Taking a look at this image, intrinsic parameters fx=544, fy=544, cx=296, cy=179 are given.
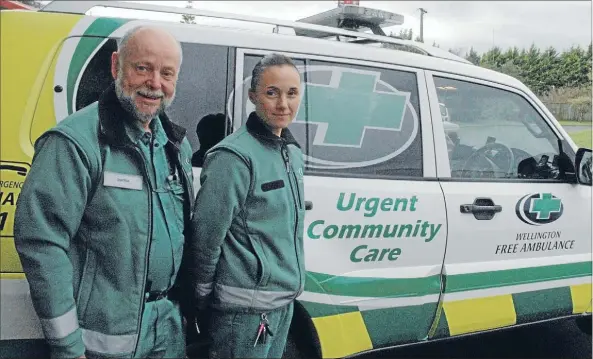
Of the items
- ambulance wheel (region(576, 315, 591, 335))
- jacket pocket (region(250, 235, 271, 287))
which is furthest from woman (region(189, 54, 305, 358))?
ambulance wheel (region(576, 315, 591, 335))

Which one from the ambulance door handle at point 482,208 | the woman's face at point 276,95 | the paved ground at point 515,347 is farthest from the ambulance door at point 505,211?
the woman's face at point 276,95

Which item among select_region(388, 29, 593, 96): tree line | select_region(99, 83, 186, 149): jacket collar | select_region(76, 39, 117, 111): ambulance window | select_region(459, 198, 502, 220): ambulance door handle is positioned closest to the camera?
select_region(99, 83, 186, 149): jacket collar

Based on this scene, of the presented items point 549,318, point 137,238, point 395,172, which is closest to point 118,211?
point 137,238

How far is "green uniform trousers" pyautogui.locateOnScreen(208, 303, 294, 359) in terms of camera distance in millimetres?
1872

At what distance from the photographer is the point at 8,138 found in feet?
5.91

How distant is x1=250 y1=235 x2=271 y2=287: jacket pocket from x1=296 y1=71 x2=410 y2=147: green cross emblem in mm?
648

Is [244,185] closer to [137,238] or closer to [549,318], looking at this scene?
[137,238]

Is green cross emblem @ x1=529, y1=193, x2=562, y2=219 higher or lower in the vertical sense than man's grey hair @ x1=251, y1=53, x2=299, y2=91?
lower

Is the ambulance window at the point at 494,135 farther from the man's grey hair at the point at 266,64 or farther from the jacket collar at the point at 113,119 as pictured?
the jacket collar at the point at 113,119

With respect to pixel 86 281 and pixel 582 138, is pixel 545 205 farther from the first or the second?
pixel 86 281

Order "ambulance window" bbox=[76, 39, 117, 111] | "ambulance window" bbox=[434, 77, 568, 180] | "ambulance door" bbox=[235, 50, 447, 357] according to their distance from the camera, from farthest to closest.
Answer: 1. "ambulance window" bbox=[434, 77, 568, 180]
2. "ambulance door" bbox=[235, 50, 447, 357]
3. "ambulance window" bbox=[76, 39, 117, 111]

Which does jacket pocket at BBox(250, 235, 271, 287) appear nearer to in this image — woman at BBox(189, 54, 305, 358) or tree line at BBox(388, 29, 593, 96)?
woman at BBox(189, 54, 305, 358)

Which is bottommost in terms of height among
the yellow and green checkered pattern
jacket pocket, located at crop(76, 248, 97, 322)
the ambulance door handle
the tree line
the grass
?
the yellow and green checkered pattern

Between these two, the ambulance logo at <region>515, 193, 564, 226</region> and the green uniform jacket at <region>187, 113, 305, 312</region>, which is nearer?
the green uniform jacket at <region>187, 113, 305, 312</region>
